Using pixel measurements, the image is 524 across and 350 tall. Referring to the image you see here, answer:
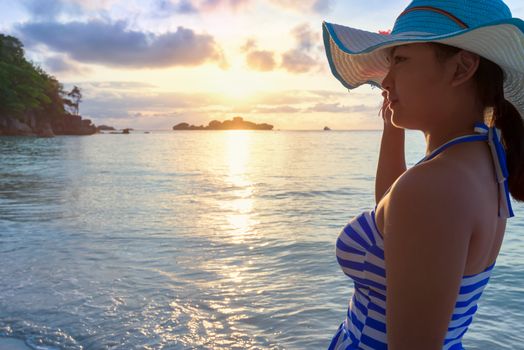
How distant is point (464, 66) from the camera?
4.34ft

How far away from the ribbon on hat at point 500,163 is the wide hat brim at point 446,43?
169mm

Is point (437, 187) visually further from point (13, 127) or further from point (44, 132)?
point (44, 132)

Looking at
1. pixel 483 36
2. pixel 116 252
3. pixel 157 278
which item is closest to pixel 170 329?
pixel 157 278

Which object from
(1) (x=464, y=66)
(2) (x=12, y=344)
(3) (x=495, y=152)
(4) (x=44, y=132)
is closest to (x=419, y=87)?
(1) (x=464, y=66)

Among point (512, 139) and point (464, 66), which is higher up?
point (464, 66)

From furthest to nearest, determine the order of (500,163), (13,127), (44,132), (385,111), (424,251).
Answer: (44,132), (13,127), (385,111), (500,163), (424,251)

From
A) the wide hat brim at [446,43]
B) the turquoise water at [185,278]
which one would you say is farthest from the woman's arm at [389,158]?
the turquoise water at [185,278]

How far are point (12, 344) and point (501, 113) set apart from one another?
358 centimetres

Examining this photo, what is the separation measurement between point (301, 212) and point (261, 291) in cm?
521

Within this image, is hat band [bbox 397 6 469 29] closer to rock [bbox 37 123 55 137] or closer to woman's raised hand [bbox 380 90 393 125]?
woman's raised hand [bbox 380 90 393 125]

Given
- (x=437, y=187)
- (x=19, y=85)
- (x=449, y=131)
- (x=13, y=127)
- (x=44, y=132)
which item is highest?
(x=19, y=85)

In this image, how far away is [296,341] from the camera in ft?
13.1

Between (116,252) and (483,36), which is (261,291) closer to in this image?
(116,252)

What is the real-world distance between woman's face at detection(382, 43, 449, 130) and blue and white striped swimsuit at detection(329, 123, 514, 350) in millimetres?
112
